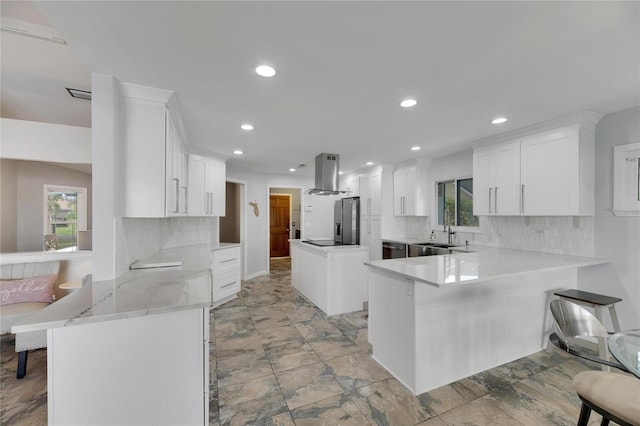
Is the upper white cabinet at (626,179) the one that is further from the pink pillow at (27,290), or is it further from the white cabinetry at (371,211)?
the pink pillow at (27,290)

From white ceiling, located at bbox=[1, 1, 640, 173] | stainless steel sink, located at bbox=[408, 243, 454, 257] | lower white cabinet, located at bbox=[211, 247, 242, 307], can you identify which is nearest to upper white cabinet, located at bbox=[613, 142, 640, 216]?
white ceiling, located at bbox=[1, 1, 640, 173]

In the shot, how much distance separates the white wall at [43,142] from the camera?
2.63 metres

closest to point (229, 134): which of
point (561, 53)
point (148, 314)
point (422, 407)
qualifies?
point (148, 314)

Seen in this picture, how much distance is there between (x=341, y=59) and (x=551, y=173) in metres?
2.80

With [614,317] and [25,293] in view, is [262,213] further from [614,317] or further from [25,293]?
[614,317]

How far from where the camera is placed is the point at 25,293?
2.71m

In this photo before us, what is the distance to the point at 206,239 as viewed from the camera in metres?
4.66

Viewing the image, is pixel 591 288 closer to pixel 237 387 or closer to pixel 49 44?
pixel 237 387

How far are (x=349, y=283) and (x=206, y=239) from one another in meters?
2.69

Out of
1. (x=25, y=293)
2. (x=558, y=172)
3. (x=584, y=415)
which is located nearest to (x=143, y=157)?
(x=25, y=293)

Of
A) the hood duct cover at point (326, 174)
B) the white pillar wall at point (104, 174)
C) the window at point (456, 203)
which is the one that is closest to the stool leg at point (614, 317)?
the window at point (456, 203)

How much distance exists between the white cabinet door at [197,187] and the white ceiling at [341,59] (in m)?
0.91

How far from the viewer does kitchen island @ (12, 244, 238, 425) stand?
126 cm

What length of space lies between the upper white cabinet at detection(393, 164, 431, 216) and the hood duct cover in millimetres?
1560
